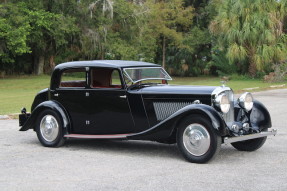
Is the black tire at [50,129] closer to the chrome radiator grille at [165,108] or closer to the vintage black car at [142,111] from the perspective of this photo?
the vintage black car at [142,111]

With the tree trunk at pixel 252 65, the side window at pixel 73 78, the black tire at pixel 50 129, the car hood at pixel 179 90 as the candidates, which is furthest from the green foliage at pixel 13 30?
the car hood at pixel 179 90

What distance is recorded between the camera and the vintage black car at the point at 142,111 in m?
7.77

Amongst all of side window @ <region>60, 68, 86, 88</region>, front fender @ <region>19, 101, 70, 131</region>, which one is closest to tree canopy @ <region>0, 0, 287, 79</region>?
side window @ <region>60, 68, 86, 88</region>

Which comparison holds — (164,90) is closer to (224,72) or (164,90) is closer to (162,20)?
(224,72)

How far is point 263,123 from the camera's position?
8.80 metres

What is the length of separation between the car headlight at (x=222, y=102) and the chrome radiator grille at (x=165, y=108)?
1.76ft

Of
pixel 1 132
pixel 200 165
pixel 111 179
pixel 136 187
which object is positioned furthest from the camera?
pixel 1 132

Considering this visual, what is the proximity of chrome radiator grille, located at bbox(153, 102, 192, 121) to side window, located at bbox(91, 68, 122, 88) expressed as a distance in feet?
3.43

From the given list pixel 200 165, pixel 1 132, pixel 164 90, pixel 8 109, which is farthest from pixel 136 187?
pixel 8 109

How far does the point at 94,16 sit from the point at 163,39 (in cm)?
1256

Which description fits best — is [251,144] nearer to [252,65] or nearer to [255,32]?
[255,32]

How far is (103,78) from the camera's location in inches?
366

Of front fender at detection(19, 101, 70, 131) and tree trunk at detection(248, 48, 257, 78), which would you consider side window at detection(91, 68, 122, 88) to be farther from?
tree trunk at detection(248, 48, 257, 78)

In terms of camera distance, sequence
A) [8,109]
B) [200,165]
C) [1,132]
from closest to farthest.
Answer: [200,165] → [1,132] → [8,109]
